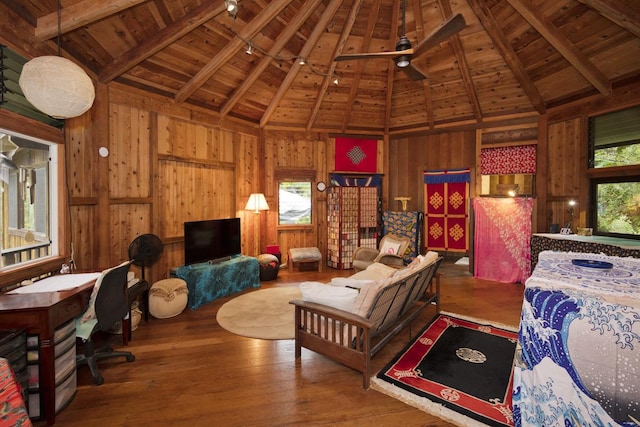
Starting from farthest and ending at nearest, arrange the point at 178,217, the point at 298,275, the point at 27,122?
the point at 298,275 < the point at 178,217 < the point at 27,122

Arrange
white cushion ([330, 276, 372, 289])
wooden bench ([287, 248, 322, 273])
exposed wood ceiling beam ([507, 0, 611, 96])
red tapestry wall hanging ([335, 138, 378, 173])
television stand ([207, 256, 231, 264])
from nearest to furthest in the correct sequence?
white cushion ([330, 276, 372, 289]), exposed wood ceiling beam ([507, 0, 611, 96]), television stand ([207, 256, 231, 264]), wooden bench ([287, 248, 322, 273]), red tapestry wall hanging ([335, 138, 378, 173])

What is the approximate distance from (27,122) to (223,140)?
3215 mm

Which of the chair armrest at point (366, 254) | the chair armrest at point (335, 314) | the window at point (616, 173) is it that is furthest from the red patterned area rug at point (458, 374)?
the window at point (616, 173)

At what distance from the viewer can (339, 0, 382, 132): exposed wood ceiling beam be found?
4.56 metres

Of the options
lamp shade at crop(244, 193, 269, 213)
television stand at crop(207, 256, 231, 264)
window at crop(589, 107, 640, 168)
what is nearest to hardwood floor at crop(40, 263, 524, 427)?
television stand at crop(207, 256, 231, 264)

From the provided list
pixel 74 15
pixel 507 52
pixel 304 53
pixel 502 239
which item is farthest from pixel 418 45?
pixel 502 239

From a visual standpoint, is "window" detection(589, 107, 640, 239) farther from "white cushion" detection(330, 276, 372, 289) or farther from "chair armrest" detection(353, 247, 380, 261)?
"white cushion" detection(330, 276, 372, 289)

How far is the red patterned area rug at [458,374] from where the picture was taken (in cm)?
226

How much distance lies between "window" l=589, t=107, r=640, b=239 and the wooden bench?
4.99 m

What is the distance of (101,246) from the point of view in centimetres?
397

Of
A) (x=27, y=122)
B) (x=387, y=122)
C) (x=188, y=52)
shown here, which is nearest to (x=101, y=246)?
(x=27, y=122)

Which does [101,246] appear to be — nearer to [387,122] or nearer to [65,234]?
[65,234]

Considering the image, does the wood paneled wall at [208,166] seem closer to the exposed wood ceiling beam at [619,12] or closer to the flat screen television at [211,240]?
the flat screen television at [211,240]

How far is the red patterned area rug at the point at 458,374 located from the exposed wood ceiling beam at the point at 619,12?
407 centimetres
